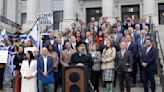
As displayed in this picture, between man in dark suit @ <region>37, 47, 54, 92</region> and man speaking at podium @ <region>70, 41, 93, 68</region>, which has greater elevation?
man speaking at podium @ <region>70, 41, 93, 68</region>

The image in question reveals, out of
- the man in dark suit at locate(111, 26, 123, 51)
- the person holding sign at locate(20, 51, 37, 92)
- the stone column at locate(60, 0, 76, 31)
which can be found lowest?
the person holding sign at locate(20, 51, 37, 92)

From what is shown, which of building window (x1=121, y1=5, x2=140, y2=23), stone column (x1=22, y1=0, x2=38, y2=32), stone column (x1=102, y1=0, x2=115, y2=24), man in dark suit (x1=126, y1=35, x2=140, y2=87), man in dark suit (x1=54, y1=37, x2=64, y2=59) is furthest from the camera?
building window (x1=121, y1=5, x2=140, y2=23)

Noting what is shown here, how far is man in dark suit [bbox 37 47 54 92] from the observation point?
12.6 m

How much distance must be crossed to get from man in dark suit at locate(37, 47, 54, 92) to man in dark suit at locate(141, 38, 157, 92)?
3.20 m

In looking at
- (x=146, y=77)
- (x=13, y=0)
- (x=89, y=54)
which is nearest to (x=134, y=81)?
(x=146, y=77)

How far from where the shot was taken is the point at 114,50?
13.3 m

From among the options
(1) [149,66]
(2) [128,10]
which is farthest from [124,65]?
(2) [128,10]

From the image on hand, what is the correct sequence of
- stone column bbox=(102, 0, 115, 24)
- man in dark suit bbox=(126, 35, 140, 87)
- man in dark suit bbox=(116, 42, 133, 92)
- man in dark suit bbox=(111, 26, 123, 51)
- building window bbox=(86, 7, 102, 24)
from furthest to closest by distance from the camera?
building window bbox=(86, 7, 102, 24), stone column bbox=(102, 0, 115, 24), man in dark suit bbox=(111, 26, 123, 51), man in dark suit bbox=(126, 35, 140, 87), man in dark suit bbox=(116, 42, 133, 92)

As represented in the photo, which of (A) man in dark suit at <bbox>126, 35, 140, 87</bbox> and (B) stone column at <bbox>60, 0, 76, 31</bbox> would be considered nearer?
(A) man in dark suit at <bbox>126, 35, 140, 87</bbox>

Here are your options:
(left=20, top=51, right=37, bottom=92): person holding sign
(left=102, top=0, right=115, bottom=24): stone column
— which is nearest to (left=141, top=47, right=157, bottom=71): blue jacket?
(left=20, top=51, right=37, bottom=92): person holding sign

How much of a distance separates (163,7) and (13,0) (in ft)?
50.5

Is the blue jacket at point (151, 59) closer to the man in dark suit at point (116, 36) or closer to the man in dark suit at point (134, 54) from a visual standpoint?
the man in dark suit at point (134, 54)

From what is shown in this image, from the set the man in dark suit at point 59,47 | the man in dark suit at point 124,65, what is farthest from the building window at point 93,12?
the man in dark suit at point 124,65

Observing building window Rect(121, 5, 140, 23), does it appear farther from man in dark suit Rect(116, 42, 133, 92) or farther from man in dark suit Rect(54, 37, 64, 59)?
man in dark suit Rect(116, 42, 133, 92)
